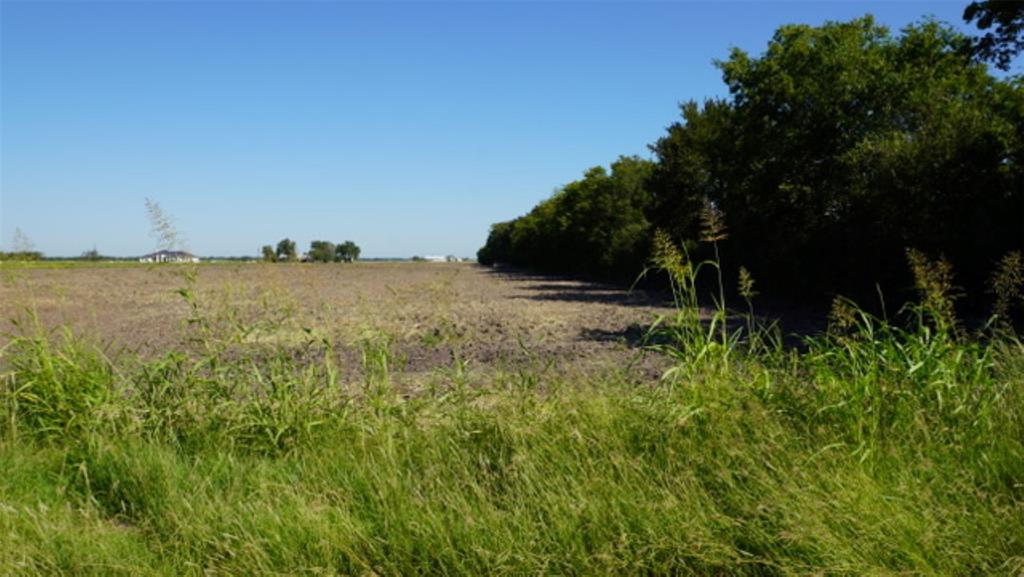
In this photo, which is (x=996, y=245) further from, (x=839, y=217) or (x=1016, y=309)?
(x=839, y=217)

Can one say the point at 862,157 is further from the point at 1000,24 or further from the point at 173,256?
the point at 173,256

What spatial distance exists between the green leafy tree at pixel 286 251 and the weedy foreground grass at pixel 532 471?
3.66 ft

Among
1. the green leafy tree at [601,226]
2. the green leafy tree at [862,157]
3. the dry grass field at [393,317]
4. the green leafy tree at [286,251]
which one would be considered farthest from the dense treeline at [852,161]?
the green leafy tree at [286,251]

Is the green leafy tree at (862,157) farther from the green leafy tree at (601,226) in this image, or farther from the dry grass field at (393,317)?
the green leafy tree at (601,226)

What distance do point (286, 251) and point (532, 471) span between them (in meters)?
3.27

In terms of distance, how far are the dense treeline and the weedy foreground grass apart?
12.6m

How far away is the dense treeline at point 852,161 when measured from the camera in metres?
15.3

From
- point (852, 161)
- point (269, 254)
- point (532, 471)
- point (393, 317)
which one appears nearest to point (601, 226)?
point (852, 161)

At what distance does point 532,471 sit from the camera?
3203mm

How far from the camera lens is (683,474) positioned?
Result: 10.2ft

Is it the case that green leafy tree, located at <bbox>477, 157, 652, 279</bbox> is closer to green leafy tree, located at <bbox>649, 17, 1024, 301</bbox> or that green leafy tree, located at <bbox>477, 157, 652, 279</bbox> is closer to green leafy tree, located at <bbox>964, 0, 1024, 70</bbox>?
green leafy tree, located at <bbox>649, 17, 1024, 301</bbox>

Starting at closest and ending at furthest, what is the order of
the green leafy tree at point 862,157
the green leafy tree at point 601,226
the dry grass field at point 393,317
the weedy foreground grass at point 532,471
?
the weedy foreground grass at point 532,471, the dry grass field at point 393,317, the green leafy tree at point 862,157, the green leafy tree at point 601,226

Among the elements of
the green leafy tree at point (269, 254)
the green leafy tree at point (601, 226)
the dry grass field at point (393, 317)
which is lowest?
the dry grass field at point (393, 317)

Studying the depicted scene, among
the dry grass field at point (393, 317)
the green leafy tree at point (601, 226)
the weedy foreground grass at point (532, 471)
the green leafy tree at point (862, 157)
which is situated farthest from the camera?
the green leafy tree at point (601, 226)
